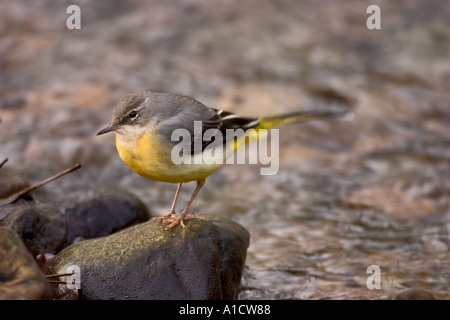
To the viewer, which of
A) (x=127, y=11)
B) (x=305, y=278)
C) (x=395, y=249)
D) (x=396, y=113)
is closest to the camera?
(x=305, y=278)

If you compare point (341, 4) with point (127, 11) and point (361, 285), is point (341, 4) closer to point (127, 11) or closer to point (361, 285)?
point (127, 11)

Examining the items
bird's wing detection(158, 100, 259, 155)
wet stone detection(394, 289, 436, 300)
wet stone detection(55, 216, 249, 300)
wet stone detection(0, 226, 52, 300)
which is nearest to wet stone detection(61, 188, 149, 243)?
wet stone detection(55, 216, 249, 300)

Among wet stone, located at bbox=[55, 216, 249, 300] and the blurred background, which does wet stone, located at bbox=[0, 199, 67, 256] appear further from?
the blurred background

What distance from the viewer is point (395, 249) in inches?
337

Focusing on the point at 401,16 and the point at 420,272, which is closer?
the point at 420,272

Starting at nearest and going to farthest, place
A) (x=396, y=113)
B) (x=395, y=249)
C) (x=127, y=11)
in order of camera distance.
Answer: (x=395, y=249) → (x=396, y=113) → (x=127, y=11)

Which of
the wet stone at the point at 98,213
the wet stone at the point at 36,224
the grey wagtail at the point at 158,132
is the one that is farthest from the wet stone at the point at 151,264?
the wet stone at the point at 98,213

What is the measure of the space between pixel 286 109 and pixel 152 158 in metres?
6.93

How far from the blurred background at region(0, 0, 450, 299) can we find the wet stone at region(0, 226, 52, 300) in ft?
9.71

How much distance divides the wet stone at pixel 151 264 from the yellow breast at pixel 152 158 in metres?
0.62

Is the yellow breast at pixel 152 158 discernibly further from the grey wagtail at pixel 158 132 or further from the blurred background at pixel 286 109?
the blurred background at pixel 286 109
